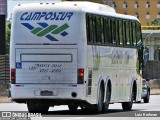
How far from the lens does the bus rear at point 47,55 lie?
28766 millimetres

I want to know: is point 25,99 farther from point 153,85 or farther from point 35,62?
point 153,85

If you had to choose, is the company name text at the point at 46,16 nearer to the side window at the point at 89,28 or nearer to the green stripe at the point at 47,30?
the green stripe at the point at 47,30

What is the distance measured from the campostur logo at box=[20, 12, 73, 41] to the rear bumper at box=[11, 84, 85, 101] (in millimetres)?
1504

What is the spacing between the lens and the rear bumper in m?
28.7

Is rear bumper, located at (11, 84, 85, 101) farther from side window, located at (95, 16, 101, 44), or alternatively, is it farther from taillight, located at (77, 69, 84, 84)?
side window, located at (95, 16, 101, 44)

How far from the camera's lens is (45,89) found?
94.7 ft

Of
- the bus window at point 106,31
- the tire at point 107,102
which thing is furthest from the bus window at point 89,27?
the tire at point 107,102

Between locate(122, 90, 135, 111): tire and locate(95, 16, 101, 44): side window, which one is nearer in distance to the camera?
locate(95, 16, 101, 44): side window

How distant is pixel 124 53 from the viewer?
3362cm

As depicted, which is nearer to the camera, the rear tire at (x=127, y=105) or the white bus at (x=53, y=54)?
the white bus at (x=53, y=54)

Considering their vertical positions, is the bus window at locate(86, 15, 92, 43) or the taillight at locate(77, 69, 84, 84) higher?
the bus window at locate(86, 15, 92, 43)

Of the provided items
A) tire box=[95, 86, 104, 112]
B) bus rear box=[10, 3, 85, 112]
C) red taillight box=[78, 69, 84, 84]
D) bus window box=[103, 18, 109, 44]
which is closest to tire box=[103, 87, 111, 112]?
tire box=[95, 86, 104, 112]

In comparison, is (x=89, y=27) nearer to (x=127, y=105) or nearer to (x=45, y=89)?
(x=45, y=89)

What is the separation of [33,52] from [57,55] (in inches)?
30.1
